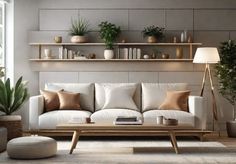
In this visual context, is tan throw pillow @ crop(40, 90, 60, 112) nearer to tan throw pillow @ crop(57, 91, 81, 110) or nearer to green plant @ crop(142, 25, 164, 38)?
tan throw pillow @ crop(57, 91, 81, 110)

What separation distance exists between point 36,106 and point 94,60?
1.62 metres

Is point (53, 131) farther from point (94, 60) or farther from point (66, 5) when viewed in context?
point (66, 5)

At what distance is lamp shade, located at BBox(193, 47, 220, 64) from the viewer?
786 centimetres

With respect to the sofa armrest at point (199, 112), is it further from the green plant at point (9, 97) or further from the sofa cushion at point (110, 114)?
the green plant at point (9, 97)

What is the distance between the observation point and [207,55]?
787 cm

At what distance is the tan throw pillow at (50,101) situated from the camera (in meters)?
7.73

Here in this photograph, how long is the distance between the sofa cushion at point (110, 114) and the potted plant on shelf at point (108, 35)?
129 cm

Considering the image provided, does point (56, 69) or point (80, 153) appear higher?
point (56, 69)

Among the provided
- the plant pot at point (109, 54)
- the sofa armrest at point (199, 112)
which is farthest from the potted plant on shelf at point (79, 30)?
the sofa armrest at point (199, 112)

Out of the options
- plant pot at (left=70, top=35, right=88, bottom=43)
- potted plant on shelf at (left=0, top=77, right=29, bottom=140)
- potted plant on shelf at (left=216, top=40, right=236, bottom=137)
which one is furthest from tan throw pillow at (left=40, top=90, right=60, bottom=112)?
potted plant on shelf at (left=216, top=40, right=236, bottom=137)

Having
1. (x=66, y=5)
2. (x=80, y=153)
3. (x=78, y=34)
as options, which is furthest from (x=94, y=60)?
(x=80, y=153)

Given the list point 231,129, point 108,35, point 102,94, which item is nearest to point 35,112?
point 102,94

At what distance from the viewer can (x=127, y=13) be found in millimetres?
8648

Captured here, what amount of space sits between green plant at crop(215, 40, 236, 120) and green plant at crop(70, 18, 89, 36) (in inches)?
96.7
